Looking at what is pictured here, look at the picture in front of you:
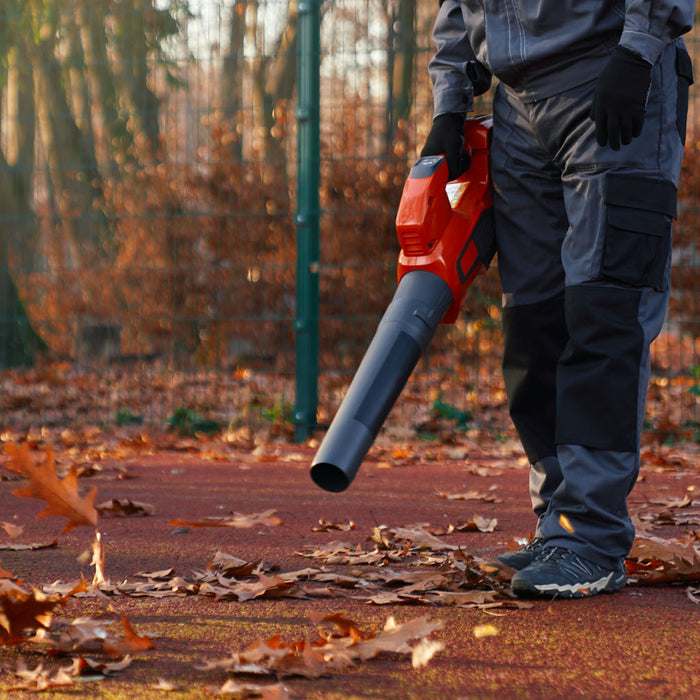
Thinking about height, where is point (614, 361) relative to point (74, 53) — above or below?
below

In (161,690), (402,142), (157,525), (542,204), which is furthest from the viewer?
(402,142)

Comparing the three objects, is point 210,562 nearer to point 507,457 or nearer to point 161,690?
point 161,690

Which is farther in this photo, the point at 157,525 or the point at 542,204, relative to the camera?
the point at 157,525

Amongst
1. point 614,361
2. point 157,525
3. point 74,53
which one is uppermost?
point 74,53

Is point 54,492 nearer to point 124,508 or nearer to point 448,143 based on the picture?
point 448,143

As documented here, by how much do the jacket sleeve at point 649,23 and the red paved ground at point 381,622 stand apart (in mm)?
1264

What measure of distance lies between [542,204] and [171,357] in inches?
156

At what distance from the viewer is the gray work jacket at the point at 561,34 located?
226 cm

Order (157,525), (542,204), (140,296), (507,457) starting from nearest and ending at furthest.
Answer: (542,204) < (157,525) < (507,457) < (140,296)

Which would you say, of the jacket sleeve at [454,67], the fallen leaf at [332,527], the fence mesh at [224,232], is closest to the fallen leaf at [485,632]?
the fallen leaf at [332,527]

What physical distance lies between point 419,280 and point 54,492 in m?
0.99

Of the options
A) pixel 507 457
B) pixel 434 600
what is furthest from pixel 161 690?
pixel 507 457

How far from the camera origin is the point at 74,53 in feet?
21.4

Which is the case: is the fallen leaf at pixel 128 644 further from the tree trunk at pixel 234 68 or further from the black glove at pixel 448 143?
the tree trunk at pixel 234 68
